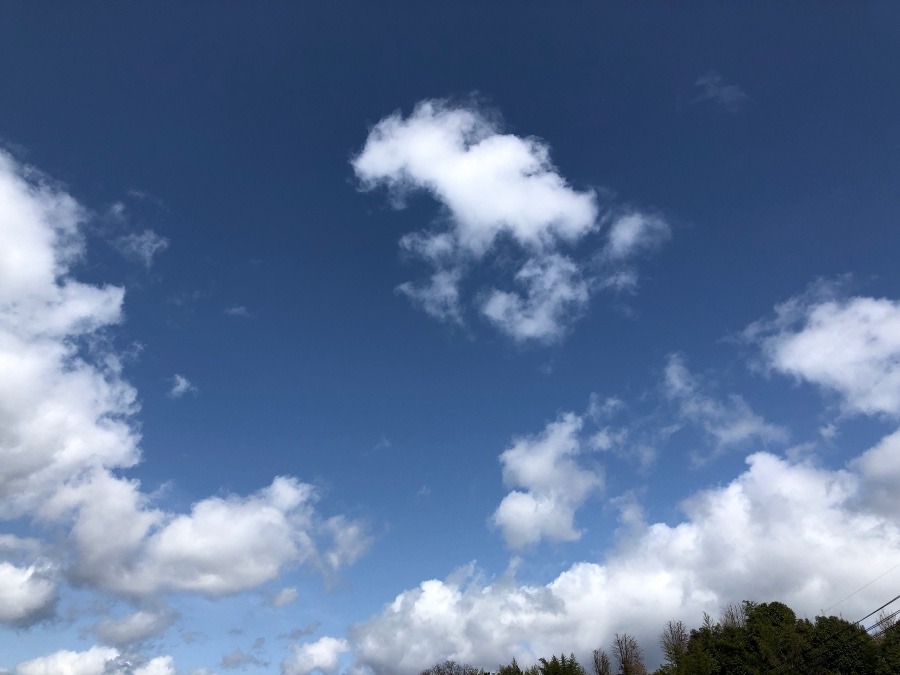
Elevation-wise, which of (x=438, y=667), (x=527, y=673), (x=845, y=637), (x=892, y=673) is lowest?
(x=892, y=673)

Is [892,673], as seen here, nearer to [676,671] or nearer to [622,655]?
[676,671]

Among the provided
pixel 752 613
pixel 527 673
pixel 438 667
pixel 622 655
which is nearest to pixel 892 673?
pixel 752 613

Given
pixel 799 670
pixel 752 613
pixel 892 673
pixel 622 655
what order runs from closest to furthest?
pixel 892 673
pixel 799 670
pixel 752 613
pixel 622 655

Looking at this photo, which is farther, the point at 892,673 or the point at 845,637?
the point at 845,637

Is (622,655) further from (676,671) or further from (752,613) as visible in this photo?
(676,671)

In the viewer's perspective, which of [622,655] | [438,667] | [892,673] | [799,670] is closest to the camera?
[892,673]

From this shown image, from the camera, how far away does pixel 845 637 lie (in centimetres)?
8994

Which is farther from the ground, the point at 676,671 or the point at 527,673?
the point at 527,673

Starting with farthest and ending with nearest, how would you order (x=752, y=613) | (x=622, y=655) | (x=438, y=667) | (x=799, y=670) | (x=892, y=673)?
(x=438, y=667)
(x=622, y=655)
(x=752, y=613)
(x=799, y=670)
(x=892, y=673)

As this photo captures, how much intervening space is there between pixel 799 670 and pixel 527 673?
36.7 metres

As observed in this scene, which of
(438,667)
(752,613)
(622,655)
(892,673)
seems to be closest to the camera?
(892,673)

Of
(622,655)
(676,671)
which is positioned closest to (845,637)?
(676,671)

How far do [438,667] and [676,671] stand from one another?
120361 mm

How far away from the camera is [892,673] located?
81500 millimetres
